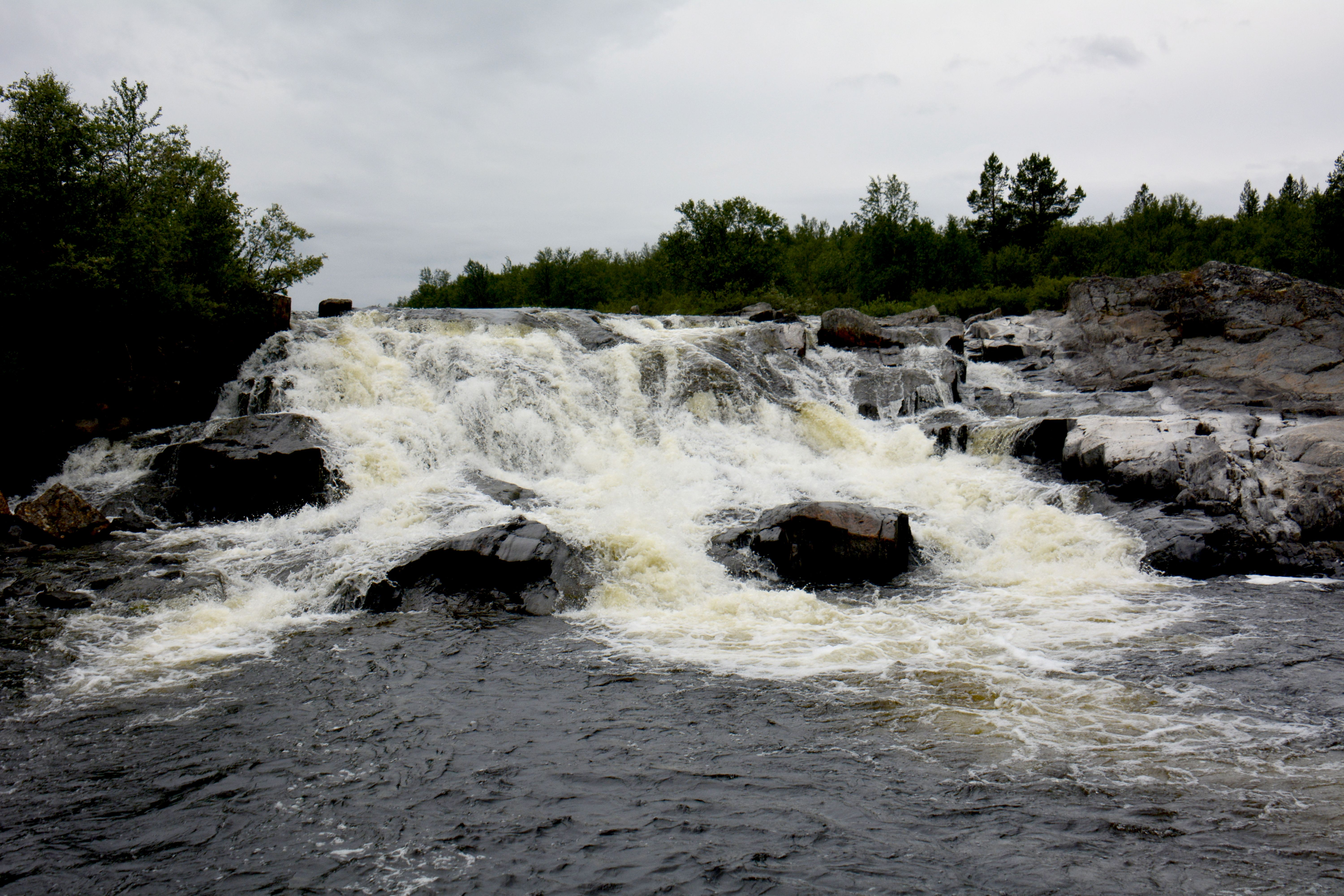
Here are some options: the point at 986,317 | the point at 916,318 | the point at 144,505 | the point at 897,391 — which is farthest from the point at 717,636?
the point at 986,317

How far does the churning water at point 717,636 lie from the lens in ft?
19.5

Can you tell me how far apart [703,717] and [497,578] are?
5.68 m

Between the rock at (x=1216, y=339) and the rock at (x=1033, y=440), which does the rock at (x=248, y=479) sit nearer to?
the rock at (x=1033, y=440)

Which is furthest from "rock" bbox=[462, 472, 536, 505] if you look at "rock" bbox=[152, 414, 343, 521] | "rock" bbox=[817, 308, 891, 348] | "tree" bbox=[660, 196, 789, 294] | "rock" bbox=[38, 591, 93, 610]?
"tree" bbox=[660, 196, 789, 294]

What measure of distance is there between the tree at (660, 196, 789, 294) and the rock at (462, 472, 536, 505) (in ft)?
128

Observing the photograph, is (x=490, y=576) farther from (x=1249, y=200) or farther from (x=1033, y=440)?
(x=1249, y=200)

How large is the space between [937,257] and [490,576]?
47.9 m

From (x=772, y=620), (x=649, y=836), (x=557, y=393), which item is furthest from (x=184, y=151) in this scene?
(x=649, y=836)

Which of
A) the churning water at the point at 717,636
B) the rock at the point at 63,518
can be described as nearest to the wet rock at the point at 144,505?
the rock at the point at 63,518

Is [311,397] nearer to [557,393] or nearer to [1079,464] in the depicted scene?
[557,393]

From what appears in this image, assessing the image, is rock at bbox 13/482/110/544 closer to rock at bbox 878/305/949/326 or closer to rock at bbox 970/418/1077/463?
rock at bbox 970/418/1077/463

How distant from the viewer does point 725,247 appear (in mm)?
55500

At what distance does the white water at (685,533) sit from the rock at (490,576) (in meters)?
0.52

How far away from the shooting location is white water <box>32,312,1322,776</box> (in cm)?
906
